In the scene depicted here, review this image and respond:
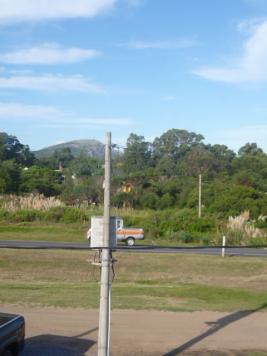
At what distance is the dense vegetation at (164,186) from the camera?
5038cm

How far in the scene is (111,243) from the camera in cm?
952

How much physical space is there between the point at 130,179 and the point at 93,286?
121 ft

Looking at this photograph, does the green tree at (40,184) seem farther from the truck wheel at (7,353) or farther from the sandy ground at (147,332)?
the truck wheel at (7,353)

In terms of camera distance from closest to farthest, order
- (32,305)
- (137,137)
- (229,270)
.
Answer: (32,305), (229,270), (137,137)

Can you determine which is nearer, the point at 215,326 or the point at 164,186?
the point at 215,326

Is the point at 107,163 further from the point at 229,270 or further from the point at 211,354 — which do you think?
the point at 229,270

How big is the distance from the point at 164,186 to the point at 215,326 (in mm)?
51870

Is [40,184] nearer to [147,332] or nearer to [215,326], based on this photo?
[215,326]

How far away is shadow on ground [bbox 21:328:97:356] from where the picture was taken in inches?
463

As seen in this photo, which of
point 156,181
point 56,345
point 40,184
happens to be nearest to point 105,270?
point 56,345

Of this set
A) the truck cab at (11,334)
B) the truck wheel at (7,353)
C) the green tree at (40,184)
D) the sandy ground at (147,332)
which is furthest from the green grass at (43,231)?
the truck wheel at (7,353)

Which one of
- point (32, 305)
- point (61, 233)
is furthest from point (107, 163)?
point (61, 233)

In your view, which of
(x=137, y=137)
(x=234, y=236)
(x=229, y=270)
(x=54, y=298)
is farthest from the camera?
(x=137, y=137)

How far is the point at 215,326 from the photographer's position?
14.5 metres
